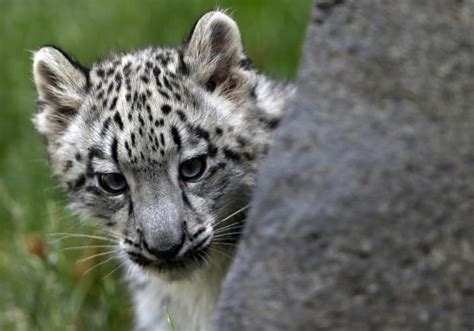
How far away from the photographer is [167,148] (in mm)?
4648

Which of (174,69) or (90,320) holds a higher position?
(174,69)

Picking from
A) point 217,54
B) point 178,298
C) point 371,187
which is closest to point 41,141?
point 178,298

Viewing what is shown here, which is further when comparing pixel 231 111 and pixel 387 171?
pixel 231 111

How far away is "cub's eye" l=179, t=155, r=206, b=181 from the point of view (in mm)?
4746

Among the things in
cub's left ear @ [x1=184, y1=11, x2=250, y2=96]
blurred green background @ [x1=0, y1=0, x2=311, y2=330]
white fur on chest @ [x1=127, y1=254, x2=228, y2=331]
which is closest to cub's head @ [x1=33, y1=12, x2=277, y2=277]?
cub's left ear @ [x1=184, y1=11, x2=250, y2=96]

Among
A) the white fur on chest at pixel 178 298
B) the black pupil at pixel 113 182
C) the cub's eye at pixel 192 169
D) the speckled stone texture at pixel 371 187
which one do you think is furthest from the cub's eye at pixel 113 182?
the speckled stone texture at pixel 371 187

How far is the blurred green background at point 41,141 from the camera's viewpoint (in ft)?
19.6

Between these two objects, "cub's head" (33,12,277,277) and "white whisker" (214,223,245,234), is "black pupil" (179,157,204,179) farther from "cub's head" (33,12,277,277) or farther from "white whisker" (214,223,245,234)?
"white whisker" (214,223,245,234)

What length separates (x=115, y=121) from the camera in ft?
15.8

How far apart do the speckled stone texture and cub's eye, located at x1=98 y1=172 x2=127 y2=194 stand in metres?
1.48

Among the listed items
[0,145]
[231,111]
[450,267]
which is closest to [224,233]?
[231,111]

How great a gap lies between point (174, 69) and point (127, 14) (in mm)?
4041

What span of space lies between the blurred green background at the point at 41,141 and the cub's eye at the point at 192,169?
1134 millimetres

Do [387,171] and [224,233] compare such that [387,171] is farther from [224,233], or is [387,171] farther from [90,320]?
[90,320]
